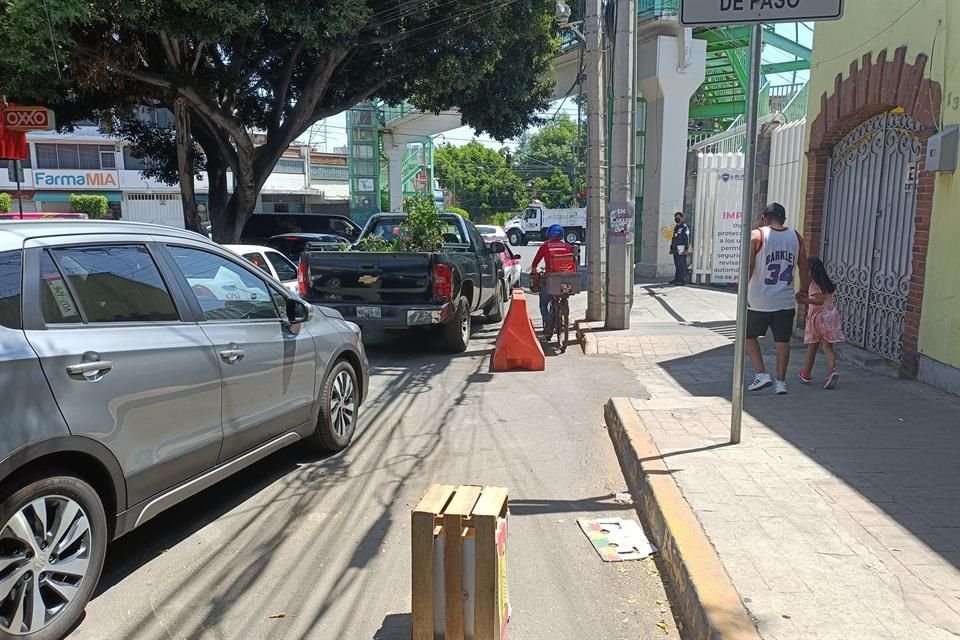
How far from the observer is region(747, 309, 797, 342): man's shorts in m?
6.74

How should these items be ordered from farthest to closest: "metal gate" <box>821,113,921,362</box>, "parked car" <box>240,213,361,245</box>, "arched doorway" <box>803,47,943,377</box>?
"parked car" <box>240,213,361,245</box>
"metal gate" <box>821,113,921,362</box>
"arched doorway" <box>803,47,943,377</box>

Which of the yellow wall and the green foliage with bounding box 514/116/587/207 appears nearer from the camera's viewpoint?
the yellow wall

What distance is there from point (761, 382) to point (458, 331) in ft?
14.1

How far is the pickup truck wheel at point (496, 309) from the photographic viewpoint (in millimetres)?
12836

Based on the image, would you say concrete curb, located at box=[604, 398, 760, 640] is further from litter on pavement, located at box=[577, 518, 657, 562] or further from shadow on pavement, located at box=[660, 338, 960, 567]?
shadow on pavement, located at box=[660, 338, 960, 567]

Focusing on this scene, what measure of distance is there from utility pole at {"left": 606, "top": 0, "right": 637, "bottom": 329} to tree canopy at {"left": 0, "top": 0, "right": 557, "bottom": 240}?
4.56 metres

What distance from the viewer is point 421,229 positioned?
32.8 ft

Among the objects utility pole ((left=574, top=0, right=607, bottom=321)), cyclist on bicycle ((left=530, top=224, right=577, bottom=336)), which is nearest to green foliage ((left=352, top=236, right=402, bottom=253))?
cyclist on bicycle ((left=530, top=224, right=577, bottom=336))

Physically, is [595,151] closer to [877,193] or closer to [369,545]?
[877,193]

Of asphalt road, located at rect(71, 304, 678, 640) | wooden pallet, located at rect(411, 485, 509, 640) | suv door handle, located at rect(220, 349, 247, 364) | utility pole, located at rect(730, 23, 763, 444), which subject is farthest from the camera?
utility pole, located at rect(730, 23, 763, 444)

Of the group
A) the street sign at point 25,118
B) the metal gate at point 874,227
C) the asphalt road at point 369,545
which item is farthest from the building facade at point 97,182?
the asphalt road at point 369,545

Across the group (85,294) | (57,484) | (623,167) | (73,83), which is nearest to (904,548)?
(57,484)

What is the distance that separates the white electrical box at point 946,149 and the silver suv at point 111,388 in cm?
577

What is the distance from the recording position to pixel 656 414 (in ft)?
20.0
